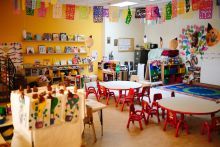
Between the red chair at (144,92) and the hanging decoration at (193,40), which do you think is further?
the hanging decoration at (193,40)

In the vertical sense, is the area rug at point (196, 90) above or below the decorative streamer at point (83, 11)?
below

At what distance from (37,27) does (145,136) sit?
567cm

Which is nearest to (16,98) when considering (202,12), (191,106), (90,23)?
(191,106)

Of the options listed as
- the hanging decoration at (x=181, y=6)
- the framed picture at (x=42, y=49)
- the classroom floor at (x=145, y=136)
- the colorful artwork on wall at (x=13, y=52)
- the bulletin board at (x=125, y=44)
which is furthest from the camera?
the bulletin board at (x=125, y=44)

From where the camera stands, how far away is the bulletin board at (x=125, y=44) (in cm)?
1039

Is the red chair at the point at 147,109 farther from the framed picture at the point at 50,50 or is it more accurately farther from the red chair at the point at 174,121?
the framed picture at the point at 50,50

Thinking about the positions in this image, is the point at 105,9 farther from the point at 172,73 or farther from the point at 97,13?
the point at 172,73

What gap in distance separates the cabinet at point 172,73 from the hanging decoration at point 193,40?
2.04 ft

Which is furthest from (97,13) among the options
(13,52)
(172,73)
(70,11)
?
(172,73)

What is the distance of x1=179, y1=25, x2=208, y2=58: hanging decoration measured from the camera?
904cm

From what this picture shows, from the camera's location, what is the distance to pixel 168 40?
10219 mm

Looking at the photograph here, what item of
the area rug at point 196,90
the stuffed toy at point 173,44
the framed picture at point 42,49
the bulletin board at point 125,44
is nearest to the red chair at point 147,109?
the area rug at point 196,90

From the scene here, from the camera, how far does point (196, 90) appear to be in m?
8.27

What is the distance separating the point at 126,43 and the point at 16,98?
7.88 m
